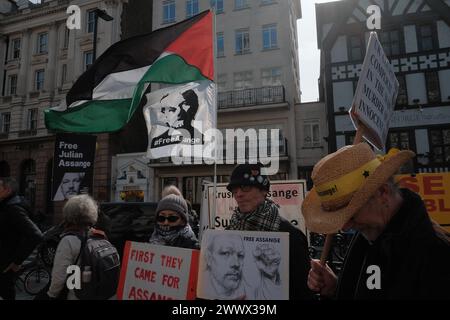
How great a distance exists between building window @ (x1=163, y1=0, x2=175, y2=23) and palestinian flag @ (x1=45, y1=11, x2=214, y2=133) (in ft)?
78.1

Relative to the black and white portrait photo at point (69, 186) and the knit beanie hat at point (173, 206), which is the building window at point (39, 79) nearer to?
the black and white portrait photo at point (69, 186)

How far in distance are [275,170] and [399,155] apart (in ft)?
69.0

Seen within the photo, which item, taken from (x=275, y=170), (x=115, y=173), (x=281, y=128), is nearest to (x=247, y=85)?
(x=281, y=128)

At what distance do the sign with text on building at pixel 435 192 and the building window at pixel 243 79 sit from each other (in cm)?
1909

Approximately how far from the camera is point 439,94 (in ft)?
64.3

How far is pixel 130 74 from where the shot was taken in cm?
490

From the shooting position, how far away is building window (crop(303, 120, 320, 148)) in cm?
2262

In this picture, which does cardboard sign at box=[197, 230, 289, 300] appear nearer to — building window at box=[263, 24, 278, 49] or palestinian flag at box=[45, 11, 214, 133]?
palestinian flag at box=[45, 11, 214, 133]

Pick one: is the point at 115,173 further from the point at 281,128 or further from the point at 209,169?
the point at 281,128

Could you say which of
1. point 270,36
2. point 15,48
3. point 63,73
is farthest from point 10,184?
point 15,48

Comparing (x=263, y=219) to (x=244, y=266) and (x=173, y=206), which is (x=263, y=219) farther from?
(x=173, y=206)

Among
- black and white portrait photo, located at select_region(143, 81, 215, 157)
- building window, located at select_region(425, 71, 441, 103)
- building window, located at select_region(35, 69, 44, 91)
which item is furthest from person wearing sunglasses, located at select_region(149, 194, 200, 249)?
building window, located at select_region(35, 69, 44, 91)

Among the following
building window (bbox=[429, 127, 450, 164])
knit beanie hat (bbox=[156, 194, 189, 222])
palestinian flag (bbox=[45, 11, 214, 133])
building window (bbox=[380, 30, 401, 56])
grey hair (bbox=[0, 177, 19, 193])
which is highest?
building window (bbox=[380, 30, 401, 56])

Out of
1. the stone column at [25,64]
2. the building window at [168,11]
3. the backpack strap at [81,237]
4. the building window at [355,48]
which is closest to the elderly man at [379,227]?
the backpack strap at [81,237]
